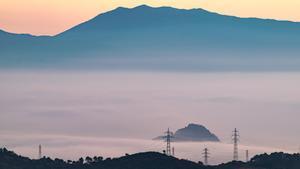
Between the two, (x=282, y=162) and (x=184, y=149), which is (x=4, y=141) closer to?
(x=184, y=149)

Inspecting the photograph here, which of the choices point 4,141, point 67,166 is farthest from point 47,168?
point 4,141

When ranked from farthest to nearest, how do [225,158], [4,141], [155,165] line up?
[4,141] → [225,158] → [155,165]

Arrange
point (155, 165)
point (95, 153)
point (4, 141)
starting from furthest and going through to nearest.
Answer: point (4, 141)
point (95, 153)
point (155, 165)

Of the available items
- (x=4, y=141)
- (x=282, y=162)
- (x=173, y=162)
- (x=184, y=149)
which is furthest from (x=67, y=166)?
(x=4, y=141)

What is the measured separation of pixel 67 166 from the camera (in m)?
95.8

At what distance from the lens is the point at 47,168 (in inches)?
3733

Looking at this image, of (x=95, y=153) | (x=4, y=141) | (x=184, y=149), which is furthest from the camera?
(x=4, y=141)

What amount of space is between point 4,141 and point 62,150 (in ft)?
86.6

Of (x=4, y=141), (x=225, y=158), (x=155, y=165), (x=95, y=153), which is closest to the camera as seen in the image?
(x=155, y=165)

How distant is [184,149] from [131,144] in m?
22.2

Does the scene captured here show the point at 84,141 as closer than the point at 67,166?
No

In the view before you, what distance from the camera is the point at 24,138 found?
19362 cm

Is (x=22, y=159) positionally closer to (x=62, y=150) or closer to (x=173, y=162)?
(x=173, y=162)

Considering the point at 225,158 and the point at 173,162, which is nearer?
the point at 173,162
